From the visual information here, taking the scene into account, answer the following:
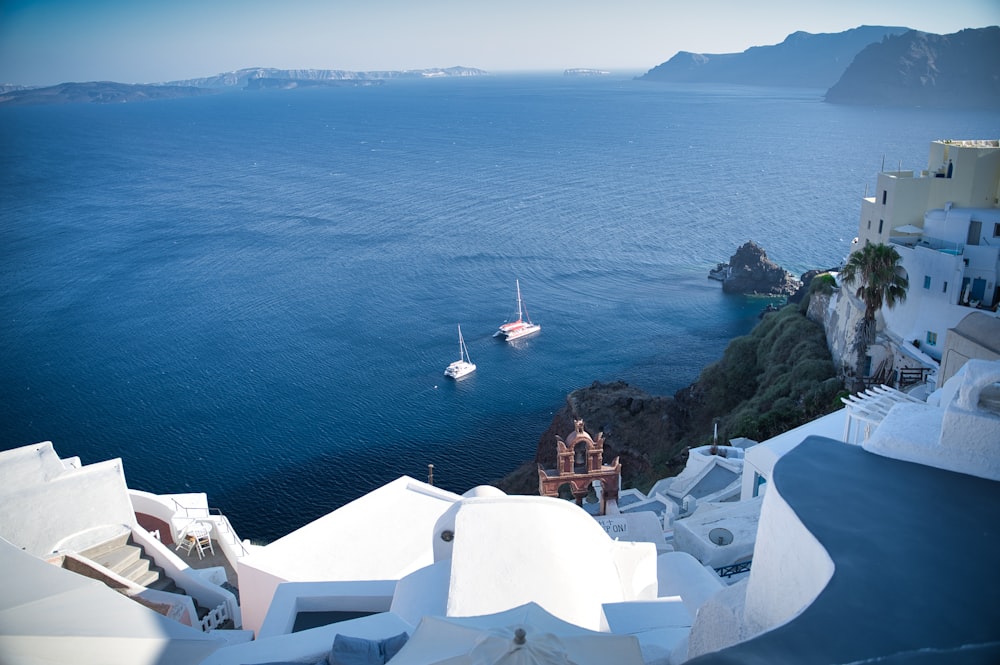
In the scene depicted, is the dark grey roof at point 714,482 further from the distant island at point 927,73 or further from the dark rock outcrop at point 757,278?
the distant island at point 927,73

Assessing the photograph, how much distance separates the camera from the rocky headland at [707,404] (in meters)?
30.9

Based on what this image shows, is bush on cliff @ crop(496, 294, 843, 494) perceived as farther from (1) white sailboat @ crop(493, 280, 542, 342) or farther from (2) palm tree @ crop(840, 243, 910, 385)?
(1) white sailboat @ crop(493, 280, 542, 342)

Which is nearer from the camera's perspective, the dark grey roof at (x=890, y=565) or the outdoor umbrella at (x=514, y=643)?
the dark grey roof at (x=890, y=565)

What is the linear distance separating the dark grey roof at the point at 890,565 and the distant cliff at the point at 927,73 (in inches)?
5661

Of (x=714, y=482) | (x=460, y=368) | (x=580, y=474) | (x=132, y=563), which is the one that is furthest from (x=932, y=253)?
(x=460, y=368)

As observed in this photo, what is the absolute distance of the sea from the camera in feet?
138

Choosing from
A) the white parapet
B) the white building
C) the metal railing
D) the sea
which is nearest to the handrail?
the sea

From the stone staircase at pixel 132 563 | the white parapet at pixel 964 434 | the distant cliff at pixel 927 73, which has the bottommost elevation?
the stone staircase at pixel 132 563

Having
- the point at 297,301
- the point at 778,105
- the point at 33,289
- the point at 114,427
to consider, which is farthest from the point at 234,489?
the point at 778,105

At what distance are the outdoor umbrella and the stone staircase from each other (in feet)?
38.2

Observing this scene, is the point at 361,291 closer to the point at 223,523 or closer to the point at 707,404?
the point at 707,404

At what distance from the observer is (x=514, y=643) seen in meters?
7.42

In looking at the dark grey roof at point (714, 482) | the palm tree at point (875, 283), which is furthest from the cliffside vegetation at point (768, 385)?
the dark grey roof at point (714, 482)

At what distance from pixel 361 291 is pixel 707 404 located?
3440 cm
